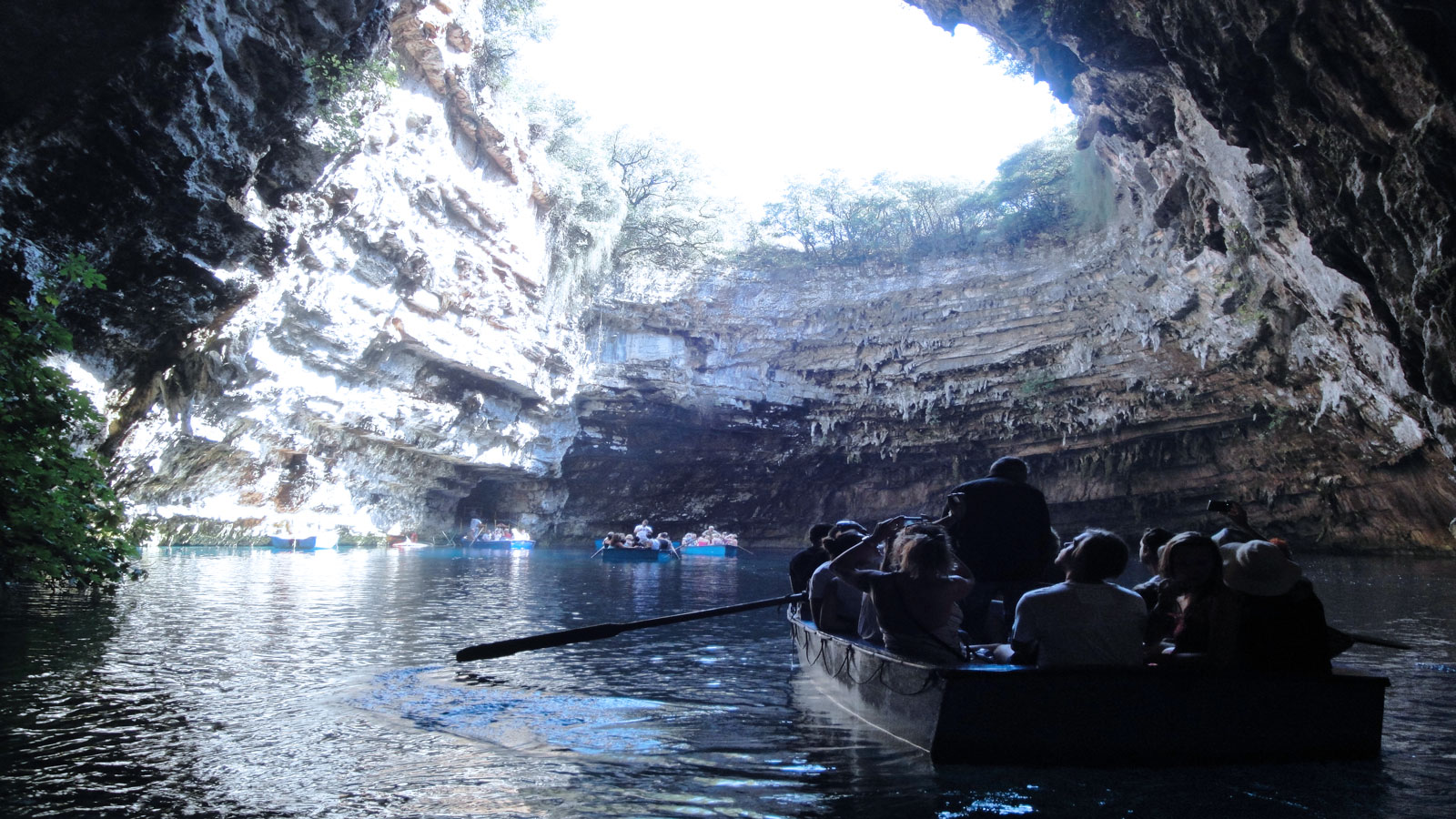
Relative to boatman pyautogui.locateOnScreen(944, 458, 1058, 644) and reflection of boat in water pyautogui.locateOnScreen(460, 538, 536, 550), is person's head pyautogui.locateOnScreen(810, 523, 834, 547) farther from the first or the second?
reflection of boat in water pyautogui.locateOnScreen(460, 538, 536, 550)

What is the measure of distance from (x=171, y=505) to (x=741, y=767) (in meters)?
23.1

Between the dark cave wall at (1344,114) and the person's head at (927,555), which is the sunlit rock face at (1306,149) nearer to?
the dark cave wall at (1344,114)

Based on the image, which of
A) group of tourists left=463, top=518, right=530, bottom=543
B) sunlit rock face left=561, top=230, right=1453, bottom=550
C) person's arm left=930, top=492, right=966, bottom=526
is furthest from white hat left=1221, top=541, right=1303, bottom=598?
group of tourists left=463, top=518, right=530, bottom=543

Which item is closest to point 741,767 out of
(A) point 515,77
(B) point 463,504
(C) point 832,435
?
(A) point 515,77

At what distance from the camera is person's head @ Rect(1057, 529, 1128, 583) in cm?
398

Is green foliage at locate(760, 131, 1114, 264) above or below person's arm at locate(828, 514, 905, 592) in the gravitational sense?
above

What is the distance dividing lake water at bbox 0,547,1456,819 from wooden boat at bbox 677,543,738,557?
60.5ft

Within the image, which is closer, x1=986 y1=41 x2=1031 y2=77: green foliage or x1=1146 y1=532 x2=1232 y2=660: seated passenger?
x1=1146 y1=532 x2=1232 y2=660: seated passenger

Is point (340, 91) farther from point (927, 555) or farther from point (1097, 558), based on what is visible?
point (1097, 558)

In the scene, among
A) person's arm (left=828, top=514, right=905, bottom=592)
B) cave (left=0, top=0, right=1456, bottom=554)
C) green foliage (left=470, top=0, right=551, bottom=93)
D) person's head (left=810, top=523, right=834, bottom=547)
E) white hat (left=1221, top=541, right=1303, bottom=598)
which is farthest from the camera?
green foliage (left=470, top=0, right=551, bottom=93)

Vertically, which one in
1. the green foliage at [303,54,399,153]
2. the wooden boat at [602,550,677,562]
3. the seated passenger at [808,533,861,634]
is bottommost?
the wooden boat at [602,550,677,562]

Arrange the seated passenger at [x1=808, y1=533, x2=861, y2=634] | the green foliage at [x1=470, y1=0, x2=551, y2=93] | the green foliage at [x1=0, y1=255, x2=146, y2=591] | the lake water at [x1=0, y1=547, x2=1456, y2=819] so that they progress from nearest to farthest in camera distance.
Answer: the lake water at [x1=0, y1=547, x2=1456, y2=819]
the seated passenger at [x1=808, y1=533, x2=861, y2=634]
the green foliage at [x1=0, y1=255, x2=146, y2=591]
the green foliage at [x1=470, y1=0, x2=551, y2=93]

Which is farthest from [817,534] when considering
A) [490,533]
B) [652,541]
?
[490,533]

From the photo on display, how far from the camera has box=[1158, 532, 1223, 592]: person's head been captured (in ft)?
13.8
